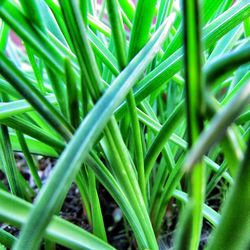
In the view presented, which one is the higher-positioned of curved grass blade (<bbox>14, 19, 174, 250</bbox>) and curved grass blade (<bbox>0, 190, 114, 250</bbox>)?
curved grass blade (<bbox>14, 19, 174, 250</bbox>)

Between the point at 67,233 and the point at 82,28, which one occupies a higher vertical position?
the point at 82,28

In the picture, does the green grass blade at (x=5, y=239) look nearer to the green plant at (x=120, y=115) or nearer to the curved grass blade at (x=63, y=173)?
the green plant at (x=120, y=115)

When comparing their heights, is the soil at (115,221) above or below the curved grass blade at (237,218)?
below

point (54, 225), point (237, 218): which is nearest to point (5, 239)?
point (54, 225)

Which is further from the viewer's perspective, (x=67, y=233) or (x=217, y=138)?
(x=67, y=233)

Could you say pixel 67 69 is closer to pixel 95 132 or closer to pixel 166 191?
pixel 95 132

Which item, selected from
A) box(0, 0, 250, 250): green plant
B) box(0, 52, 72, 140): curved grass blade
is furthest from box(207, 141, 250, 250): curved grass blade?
box(0, 52, 72, 140): curved grass blade

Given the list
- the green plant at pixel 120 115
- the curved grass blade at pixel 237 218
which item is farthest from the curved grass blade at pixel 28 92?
the curved grass blade at pixel 237 218

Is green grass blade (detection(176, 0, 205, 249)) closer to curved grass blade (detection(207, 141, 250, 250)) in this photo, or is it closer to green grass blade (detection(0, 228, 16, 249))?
curved grass blade (detection(207, 141, 250, 250))

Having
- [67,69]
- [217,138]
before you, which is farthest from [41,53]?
[217,138]

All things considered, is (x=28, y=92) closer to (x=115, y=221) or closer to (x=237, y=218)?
(x=237, y=218)
